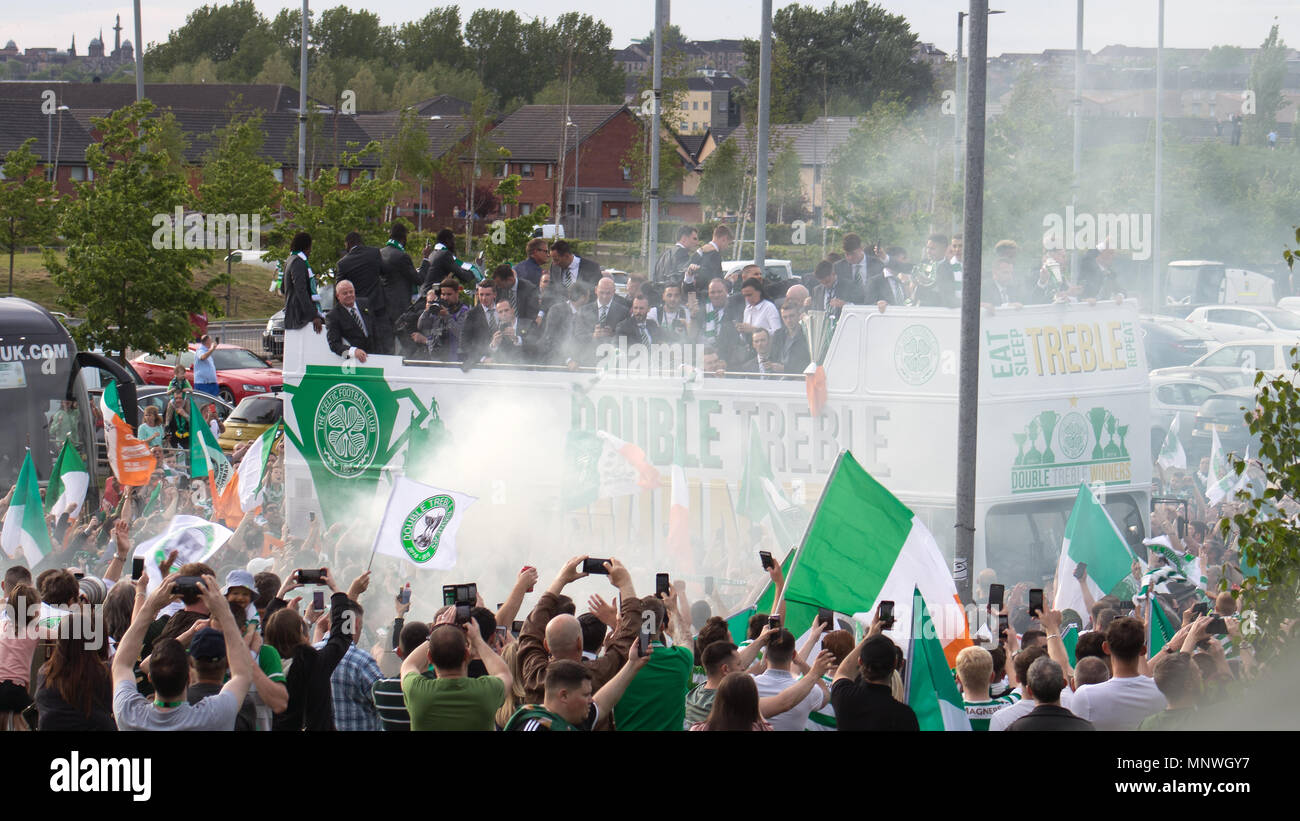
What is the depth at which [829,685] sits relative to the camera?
7.03m

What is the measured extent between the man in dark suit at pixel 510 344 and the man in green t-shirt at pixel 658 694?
7.53 m

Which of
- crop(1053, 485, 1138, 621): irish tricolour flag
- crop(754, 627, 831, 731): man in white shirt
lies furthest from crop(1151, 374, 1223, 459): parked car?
crop(754, 627, 831, 731): man in white shirt

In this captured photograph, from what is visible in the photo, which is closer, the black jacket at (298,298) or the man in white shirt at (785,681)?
the man in white shirt at (785,681)

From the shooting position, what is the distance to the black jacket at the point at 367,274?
14.4m

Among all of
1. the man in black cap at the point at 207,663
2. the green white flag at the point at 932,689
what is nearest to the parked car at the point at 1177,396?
the green white flag at the point at 932,689

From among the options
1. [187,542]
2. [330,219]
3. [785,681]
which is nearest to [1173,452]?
[785,681]

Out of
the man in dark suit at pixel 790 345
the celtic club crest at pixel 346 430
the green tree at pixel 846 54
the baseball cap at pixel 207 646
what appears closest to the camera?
the baseball cap at pixel 207 646

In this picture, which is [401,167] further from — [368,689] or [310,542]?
[368,689]

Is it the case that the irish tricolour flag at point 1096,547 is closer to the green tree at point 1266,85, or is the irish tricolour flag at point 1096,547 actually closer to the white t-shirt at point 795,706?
the white t-shirt at point 795,706

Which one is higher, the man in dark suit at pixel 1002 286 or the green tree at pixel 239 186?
the green tree at pixel 239 186

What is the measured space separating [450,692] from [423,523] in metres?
4.36

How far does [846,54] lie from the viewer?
77.6 m

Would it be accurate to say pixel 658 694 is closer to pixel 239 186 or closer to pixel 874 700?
pixel 874 700

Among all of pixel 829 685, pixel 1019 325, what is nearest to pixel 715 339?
pixel 1019 325
